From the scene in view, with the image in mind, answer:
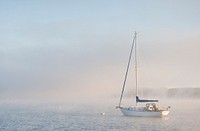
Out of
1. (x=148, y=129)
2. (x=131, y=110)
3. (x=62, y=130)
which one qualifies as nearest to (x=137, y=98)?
(x=131, y=110)

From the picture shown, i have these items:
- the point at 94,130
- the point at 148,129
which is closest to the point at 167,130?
the point at 148,129

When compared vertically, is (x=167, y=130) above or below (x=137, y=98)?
below

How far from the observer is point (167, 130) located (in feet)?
241

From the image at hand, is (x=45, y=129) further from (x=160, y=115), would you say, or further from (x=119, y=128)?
(x=160, y=115)

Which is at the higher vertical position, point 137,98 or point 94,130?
point 137,98

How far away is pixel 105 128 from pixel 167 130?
12.1 metres

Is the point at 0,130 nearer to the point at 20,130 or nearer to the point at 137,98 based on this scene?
the point at 20,130

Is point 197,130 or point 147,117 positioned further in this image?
point 147,117

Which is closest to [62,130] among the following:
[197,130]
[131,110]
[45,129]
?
[45,129]

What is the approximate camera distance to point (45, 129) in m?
73.5

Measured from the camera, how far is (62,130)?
71688 mm

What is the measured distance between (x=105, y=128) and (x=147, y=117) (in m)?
28.8

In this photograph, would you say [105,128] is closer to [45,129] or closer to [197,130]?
[45,129]

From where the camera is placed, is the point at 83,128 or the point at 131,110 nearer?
the point at 83,128
